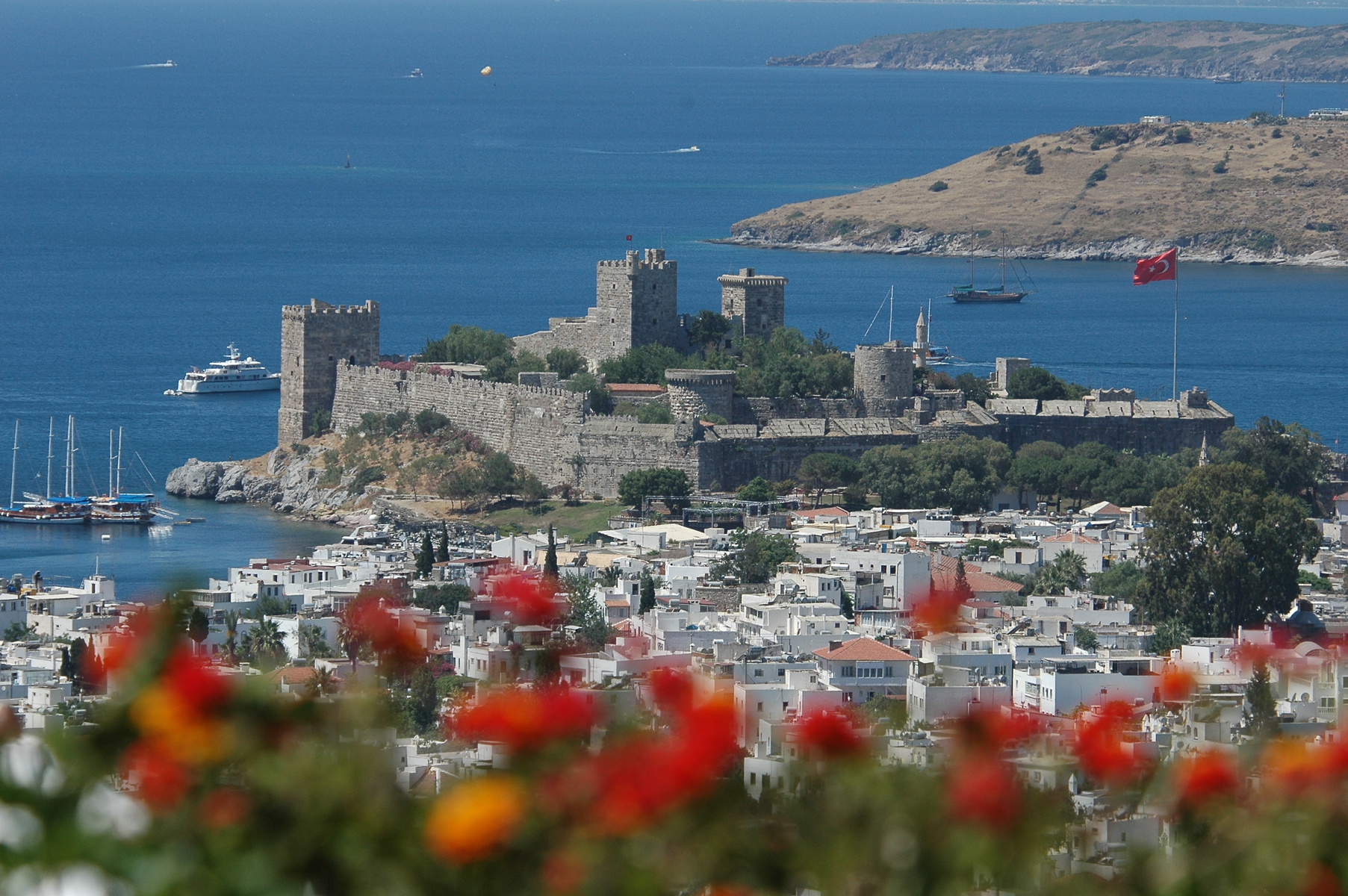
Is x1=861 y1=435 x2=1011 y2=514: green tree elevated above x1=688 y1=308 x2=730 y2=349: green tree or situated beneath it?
situated beneath

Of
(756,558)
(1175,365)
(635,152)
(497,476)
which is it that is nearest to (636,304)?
(497,476)

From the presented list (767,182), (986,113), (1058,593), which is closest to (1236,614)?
(1058,593)

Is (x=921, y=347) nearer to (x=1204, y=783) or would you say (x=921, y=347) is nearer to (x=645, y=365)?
(x=645, y=365)

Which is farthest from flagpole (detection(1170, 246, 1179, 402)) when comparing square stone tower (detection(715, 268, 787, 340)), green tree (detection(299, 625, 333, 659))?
green tree (detection(299, 625, 333, 659))

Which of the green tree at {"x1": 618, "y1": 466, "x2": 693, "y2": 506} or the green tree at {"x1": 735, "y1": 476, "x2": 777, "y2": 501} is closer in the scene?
the green tree at {"x1": 618, "y1": 466, "x2": 693, "y2": 506}

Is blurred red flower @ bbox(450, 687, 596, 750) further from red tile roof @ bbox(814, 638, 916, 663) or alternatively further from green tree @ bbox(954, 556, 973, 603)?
green tree @ bbox(954, 556, 973, 603)

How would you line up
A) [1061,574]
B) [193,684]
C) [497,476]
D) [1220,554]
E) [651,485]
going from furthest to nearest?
[497,476]
[651,485]
[1061,574]
[1220,554]
[193,684]

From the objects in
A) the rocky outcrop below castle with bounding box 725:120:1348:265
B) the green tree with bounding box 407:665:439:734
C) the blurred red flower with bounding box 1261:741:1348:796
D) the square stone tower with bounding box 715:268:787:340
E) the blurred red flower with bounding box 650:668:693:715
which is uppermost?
the rocky outcrop below castle with bounding box 725:120:1348:265
